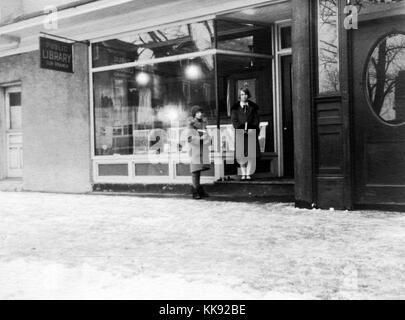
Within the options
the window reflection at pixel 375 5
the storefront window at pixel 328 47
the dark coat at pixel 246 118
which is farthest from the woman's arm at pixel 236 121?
the window reflection at pixel 375 5

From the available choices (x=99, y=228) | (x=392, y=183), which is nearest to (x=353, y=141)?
(x=392, y=183)

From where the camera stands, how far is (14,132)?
13.9 metres

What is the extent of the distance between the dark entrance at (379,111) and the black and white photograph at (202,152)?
2cm

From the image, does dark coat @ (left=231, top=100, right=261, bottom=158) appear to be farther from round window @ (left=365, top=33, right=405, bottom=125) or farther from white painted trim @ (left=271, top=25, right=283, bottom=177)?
round window @ (left=365, top=33, right=405, bottom=125)

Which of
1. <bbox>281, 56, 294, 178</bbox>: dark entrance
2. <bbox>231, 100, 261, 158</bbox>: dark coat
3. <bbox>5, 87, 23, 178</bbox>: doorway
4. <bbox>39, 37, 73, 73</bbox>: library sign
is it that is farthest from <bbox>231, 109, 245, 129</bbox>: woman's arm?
<bbox>5, 87, 23, 178</bbox>: doorway

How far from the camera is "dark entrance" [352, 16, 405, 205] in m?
7.48

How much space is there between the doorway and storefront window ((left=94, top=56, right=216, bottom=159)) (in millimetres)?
3271

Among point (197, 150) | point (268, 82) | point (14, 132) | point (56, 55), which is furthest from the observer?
point (14, 132)

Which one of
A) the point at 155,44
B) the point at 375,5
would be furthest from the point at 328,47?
the point at 155,44

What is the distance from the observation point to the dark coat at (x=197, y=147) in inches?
379

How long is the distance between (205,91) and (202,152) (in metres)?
1.33

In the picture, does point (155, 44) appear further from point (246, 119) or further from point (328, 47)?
point (328, 47)

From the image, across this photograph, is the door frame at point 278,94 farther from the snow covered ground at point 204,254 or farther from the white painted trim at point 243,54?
the snow covered ground at point 204,254
